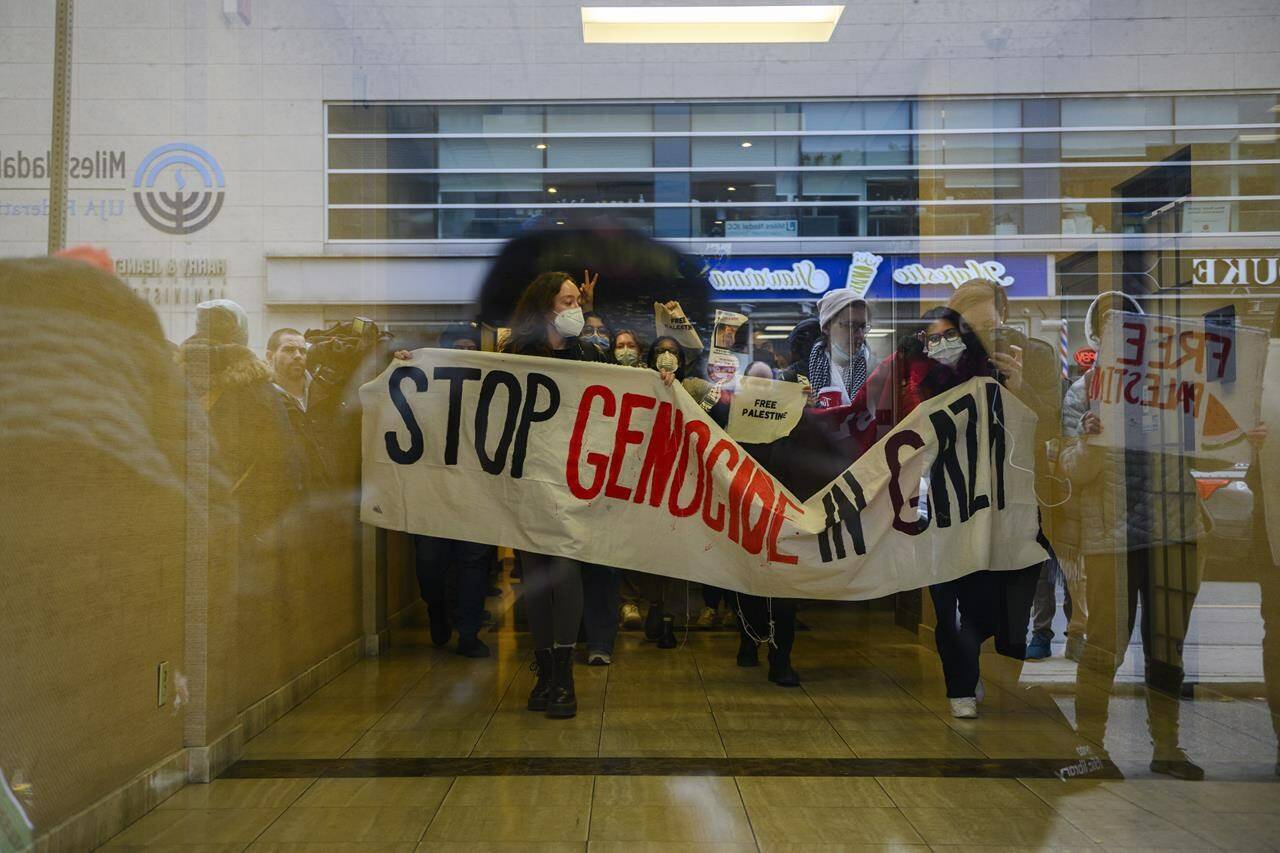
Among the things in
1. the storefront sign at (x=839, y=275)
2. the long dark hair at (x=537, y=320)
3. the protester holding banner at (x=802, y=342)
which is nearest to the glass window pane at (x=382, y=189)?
the long dark hair at (x=537, y=320)

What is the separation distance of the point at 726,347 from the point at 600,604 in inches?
55.8

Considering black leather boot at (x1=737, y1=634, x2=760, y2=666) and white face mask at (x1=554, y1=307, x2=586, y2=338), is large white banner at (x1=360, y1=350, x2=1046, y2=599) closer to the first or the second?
white face mask at (x1=554, y1=307, x2=586, y2=338)

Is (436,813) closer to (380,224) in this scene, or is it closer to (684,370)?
(684,370)

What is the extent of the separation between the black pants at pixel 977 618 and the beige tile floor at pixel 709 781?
20cm

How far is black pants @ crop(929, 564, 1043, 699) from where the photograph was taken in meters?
4.41

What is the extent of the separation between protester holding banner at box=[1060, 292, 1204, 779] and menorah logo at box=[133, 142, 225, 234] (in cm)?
358

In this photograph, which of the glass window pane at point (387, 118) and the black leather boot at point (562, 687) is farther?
the glass window pane at point (387, 118)

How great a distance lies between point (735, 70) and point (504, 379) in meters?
1.93

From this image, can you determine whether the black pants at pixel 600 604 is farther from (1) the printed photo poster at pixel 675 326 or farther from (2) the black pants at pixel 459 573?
(1) the printed photo poster at pixel 675 326

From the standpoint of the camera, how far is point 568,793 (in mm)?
3377

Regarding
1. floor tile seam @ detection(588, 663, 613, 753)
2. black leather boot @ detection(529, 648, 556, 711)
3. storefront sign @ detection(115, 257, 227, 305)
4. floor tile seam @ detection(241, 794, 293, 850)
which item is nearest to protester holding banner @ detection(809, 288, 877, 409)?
floor tile seam @ detection(588, 663, 613, 753)

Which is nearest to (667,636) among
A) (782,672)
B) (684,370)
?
(782,672)

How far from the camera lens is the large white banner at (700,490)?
175 inches

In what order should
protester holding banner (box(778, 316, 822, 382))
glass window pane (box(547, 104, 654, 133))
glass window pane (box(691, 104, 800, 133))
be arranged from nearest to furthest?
glass window pane (box(547, 104, 654, 133))
glass window pane (box(691, 104, 800, 133))
protester holding banner (box(778, 316, 822, 382))
